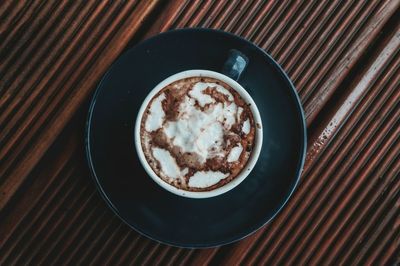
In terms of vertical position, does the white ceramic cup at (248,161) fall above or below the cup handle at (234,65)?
below

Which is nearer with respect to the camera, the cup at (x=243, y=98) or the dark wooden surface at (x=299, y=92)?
the cup at (x=243, y=98)

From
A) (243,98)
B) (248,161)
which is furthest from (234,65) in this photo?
(248,161)

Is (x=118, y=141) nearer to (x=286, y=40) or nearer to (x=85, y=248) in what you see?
(x=85, y=248)

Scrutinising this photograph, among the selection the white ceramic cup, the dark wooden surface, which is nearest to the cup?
the white ceramic cup

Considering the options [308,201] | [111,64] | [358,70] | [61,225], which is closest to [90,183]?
[61,225]

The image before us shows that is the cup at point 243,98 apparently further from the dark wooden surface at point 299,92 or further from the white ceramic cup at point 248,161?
the dark wooden surface at point 299,92

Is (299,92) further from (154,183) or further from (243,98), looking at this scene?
(154,183)

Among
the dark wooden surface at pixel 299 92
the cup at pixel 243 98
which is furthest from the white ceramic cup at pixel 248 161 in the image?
the dark wooden surface at pixel 299 92
